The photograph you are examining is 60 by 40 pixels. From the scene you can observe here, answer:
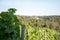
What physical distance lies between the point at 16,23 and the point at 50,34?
834 centimetres

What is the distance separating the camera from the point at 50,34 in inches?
550

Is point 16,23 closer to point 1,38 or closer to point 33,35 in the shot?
point 1,38

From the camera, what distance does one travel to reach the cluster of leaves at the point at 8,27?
570 cm

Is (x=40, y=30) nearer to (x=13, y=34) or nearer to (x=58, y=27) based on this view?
(x=13, y=34)

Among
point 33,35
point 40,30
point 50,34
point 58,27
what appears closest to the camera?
point 33,35

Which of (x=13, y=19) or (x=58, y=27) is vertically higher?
(x=13, y=19)

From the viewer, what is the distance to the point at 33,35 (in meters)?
11.8

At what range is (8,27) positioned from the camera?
571cm

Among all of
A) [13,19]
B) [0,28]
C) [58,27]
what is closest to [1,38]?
[0,28]

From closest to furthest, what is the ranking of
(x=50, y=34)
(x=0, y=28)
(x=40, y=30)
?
1. (x=0, y=28)
2. (x=40, y=30)
3. (x=50, y=34)

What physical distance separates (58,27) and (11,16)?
1641cm

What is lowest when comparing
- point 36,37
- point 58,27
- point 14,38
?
point 58,27

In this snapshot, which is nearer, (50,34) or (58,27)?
(50,34)

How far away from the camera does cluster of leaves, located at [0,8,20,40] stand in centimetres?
570
